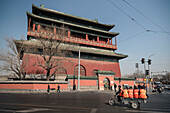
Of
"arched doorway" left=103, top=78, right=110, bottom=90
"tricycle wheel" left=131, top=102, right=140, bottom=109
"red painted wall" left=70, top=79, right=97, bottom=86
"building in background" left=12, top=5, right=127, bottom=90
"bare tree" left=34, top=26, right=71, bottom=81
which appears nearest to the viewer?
"tricycle wheel" left=131, top=102, right=140, bottom=109

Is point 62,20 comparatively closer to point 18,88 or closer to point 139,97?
point 18,88

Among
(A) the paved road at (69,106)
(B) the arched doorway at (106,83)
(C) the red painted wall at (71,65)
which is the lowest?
(B) the arched doorway at (106,83)

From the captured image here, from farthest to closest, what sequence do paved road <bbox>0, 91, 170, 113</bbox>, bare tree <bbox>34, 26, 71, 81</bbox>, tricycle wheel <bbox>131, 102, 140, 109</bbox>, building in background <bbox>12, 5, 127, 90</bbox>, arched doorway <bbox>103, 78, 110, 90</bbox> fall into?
1. arched doorway <bbox>103, 78, 110, 90</bbox>
2. building in background <bbox>12, 5, 127, 90</bbox>
3. bare tree <bbox>34, 26, 71, 81</bbox>
4. tricycle wheel <bbox>131, 102, 140, 109</bbox>
5. paved road <bbox>0, 91, 170, 113</bbox>

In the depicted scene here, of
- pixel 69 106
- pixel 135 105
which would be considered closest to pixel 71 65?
pixel 69 106

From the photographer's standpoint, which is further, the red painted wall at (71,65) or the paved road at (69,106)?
the red painted wall at (71,65)

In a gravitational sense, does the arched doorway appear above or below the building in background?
below

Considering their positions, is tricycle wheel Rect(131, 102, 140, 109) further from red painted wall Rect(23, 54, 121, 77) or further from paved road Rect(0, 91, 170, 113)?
red painted wall Rect(23, 54, 121, 77)

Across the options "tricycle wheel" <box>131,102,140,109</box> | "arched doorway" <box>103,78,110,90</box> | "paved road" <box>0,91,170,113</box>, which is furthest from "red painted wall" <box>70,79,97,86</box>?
"tricycle wheel" <box>131,102,140,109</box>

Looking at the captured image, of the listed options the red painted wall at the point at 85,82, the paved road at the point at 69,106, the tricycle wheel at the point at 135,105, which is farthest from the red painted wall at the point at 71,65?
the tricycle wheel at the point at 135,105

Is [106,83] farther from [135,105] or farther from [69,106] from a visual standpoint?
[69,106]

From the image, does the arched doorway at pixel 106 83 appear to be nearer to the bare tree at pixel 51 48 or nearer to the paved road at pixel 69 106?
the bare tree at pixel 51 48

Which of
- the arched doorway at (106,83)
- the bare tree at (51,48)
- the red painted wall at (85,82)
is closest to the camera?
the bare tree at (51,48)

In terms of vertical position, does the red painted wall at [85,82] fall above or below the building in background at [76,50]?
below

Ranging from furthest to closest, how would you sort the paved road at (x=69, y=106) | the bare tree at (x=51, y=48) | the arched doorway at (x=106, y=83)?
the arched doorway at (x=106, y=83) → the bare tree at (x=51, y=48) → the paved road at (x=69, y=106)
